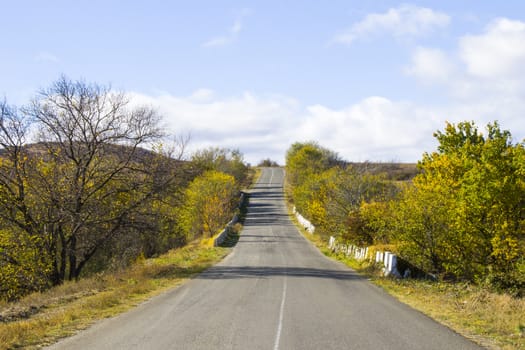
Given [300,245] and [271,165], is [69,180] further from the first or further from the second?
[271,165]

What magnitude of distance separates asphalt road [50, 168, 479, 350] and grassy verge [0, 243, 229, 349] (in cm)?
70

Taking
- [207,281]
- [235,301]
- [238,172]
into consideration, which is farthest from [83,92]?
[238,172]

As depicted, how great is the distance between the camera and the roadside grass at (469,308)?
11.8 m

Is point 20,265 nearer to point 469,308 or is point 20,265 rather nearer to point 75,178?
point 75,178

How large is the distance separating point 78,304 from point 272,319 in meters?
6.67

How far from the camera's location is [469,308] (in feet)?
50.0

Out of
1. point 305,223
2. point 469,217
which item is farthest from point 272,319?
point 305,223

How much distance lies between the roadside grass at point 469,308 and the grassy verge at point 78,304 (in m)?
8.76

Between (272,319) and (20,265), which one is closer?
(272,319)

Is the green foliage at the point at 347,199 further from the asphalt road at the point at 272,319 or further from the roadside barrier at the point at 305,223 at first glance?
the asphalt road at the point at 272,319

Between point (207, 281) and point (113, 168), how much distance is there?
8091 mm

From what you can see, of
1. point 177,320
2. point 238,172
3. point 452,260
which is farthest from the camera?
point 238,172

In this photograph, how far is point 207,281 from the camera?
21828 mm

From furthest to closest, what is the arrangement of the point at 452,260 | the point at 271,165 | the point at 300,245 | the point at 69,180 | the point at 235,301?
1. the point at 271,165
2. the point at 300,245
3. the point at 69,180
4. the point at 452,260
5. the point at 235,301
